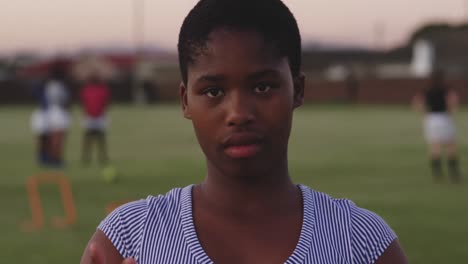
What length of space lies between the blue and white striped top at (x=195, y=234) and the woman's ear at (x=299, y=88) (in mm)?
234

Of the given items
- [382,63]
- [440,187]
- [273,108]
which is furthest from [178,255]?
[382,63]

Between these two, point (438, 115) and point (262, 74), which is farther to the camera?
point (438, 115)

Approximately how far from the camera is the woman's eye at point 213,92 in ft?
6.80

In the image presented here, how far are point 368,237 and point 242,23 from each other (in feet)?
1.90

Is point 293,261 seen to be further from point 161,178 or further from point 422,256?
point 161,178

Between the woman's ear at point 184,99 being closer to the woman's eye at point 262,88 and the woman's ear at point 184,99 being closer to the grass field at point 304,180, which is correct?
the woman's eye at point 262,88

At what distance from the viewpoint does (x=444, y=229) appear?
10398 millimetres

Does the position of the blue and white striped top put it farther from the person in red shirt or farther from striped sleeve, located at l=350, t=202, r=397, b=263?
the person in red shirt

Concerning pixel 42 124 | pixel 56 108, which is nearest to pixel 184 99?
pixel 56 108

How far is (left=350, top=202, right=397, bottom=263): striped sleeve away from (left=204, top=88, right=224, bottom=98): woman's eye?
0.45 meters

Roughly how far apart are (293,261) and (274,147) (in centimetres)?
26

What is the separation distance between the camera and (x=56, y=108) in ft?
65.9

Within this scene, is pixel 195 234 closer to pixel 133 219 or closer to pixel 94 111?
pixel 133 219

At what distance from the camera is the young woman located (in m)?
2.05
